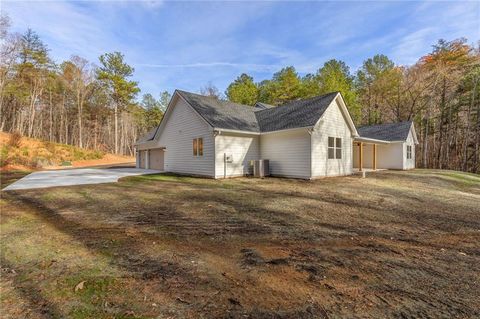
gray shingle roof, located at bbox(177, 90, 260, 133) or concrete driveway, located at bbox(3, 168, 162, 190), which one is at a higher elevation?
gray shingle roof, located at bbox(177, 90, 260, 133)

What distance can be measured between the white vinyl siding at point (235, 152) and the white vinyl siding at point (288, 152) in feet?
2.49

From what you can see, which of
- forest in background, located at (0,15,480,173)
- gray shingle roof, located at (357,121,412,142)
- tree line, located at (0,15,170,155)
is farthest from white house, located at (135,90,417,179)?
tree line, located at (0,15,170,155)

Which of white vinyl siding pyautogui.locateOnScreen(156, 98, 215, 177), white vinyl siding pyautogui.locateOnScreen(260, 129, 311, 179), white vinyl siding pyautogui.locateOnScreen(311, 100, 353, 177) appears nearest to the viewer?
white vinyl siding pyautogui.locateOnScreen(260, 129, 311, 179)

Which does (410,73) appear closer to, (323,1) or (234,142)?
(323,1)

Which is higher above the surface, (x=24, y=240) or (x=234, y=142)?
(x=234, y=142)

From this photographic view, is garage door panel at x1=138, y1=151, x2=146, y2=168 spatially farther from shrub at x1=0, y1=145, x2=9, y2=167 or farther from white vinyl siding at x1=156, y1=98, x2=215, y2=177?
shrub at x1=0, y1=145, x2=9, y2=167

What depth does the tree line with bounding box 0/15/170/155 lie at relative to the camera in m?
28.4

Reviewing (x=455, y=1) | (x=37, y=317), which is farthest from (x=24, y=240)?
(x=455, y=1)

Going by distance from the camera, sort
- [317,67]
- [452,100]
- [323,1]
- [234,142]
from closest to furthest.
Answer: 1. [323,1]
2. [234,142]
3. [452,100]
4. [317,67]

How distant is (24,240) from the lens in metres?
3.90

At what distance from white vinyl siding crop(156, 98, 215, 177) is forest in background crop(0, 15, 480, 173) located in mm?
21747

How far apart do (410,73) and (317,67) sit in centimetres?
1251

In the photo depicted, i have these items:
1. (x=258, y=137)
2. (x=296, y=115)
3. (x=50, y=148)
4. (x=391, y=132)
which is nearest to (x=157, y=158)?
(x=258, y=137)

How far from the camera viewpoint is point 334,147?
13945mm
